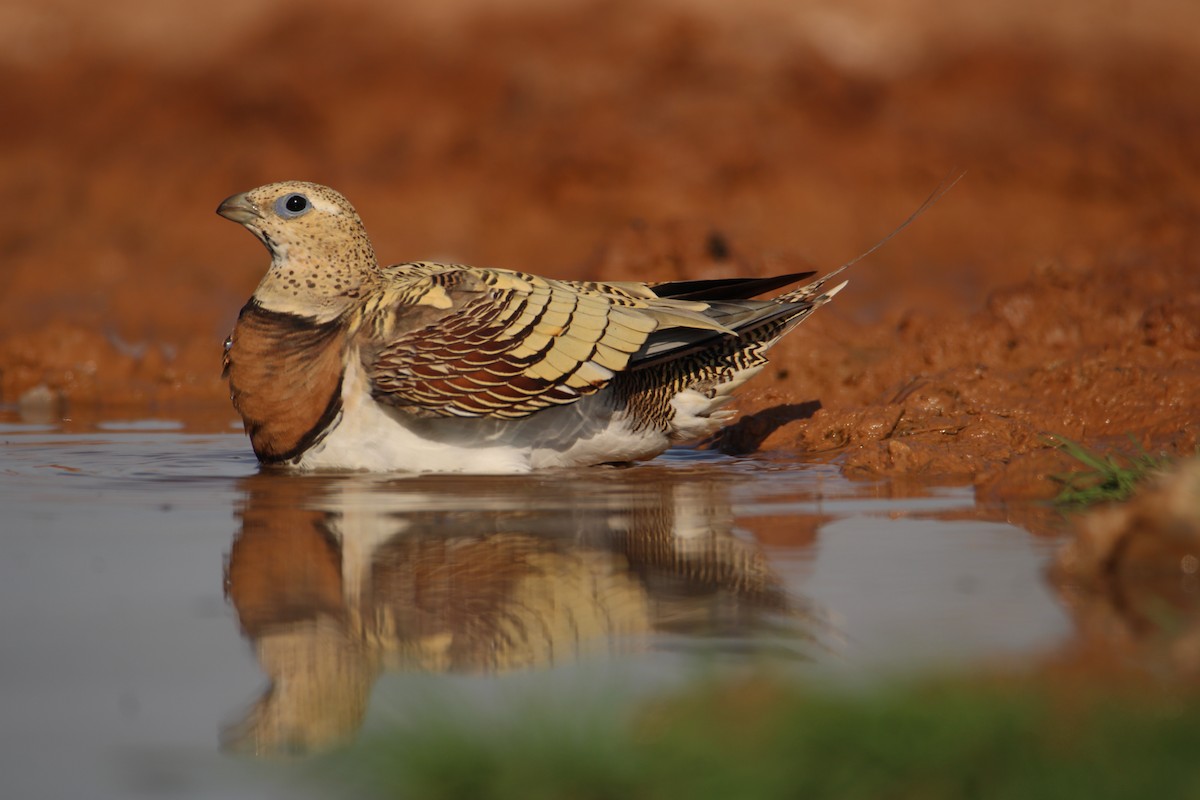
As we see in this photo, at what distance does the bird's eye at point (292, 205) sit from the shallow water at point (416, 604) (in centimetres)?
144

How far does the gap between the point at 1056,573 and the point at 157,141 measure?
10958mm

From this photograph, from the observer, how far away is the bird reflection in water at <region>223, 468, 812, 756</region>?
3.32 meters

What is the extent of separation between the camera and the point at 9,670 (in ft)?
11.0

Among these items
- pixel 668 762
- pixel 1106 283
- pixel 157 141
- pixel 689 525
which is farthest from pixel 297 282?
pixel 157 141

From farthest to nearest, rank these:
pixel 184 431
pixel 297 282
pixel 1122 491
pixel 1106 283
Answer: pixel 1106 283
pixel 184 431
pixel 297 282
pixel 1122 491

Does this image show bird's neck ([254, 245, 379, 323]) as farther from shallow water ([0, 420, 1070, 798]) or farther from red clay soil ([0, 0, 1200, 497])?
red clay soil ([0, 0, 1200, 497])

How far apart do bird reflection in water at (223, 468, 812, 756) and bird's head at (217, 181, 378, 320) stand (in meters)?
1.22

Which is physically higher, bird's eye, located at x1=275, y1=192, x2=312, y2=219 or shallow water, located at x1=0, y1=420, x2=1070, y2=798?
bird's eye, located at x1=275, y1=192, x2=312, y2=219

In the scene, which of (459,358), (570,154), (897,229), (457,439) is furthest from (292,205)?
(570,154)

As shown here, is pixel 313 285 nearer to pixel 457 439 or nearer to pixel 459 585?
pixel 457 439

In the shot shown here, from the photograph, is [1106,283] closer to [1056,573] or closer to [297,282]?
[297,282]

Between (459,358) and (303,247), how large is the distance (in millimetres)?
1046

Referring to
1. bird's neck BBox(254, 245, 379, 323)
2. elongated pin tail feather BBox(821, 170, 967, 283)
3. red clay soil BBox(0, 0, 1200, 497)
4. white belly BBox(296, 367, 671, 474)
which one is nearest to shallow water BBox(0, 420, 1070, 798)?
white belly BBox(296, 367, 671, 474)

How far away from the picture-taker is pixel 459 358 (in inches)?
256
